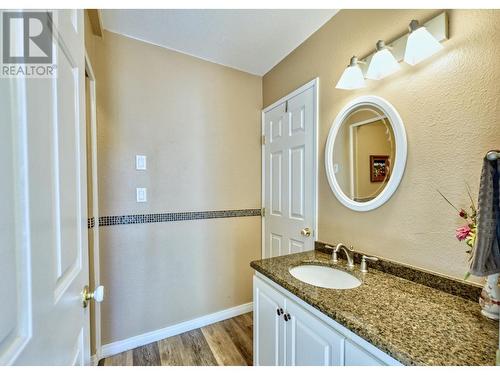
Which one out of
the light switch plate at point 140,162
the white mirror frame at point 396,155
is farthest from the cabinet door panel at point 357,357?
the light switch plate at point 140,162

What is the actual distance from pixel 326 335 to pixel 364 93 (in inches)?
50.8

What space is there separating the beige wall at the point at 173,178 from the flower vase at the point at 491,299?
67.4 inches

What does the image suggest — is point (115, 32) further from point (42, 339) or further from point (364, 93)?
point (42, 339)

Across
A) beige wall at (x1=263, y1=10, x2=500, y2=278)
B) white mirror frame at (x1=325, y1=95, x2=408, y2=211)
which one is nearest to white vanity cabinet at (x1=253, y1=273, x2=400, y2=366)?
beige wall at (x1=263, y1=10, x2=500, y2=278)

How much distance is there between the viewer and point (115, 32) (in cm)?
172

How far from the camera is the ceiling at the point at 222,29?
1.55 meters

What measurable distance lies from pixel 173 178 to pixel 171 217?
33 cm

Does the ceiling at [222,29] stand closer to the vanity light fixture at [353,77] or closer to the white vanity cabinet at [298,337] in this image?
the vanity light fixture at [353,77]

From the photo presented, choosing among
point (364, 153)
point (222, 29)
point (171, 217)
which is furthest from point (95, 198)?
point (364, 153)

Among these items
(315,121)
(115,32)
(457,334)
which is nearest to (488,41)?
(315,121)

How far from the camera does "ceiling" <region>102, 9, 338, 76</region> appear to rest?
5.08 ft

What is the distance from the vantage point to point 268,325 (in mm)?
1285

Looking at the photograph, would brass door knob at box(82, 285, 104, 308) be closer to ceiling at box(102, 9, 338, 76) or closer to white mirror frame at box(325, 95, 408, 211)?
white mirror frame at box(325, 95, 408, 211)

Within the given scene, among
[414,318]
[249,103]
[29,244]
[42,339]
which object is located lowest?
[414,318]
